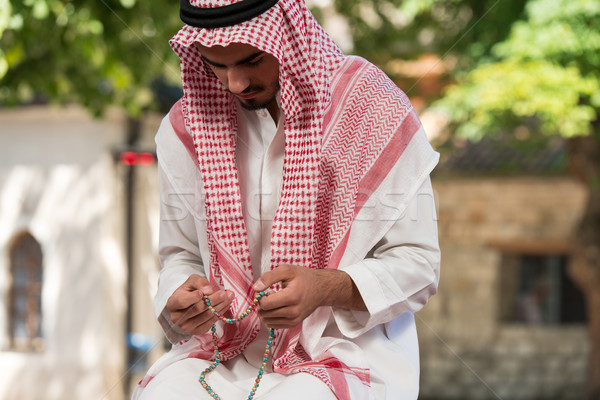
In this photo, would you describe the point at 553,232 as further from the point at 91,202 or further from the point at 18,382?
the point at 18,382

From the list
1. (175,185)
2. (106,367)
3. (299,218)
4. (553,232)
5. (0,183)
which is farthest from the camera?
(553,232)

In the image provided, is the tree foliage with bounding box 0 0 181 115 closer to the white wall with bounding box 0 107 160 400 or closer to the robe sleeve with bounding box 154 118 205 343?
the white wall with bounding box 0 107 160 400

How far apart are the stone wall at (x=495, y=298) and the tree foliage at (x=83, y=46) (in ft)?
21.2

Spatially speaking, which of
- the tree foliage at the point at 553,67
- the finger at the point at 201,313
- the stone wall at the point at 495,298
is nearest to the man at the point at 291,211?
the finger at the point at 201,313

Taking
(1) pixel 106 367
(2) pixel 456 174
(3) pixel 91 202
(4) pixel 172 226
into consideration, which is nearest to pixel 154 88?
(3) pixel 91 202

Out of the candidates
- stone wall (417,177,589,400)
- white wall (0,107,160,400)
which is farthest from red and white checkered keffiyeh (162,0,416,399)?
stone wall (417,177,589,400)

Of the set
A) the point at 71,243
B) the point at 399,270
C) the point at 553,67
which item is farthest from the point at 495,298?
the point at 399,270

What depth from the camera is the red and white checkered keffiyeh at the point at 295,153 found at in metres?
2.09

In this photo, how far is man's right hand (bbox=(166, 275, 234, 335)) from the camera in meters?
2.01

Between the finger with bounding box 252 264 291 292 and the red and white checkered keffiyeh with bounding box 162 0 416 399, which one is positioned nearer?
the finger with bounding box 252 264 291 292

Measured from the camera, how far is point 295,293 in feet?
6.30

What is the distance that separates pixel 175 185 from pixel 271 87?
1.30 feet

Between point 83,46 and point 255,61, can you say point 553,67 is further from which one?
point 255,61

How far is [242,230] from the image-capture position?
7.13ft
